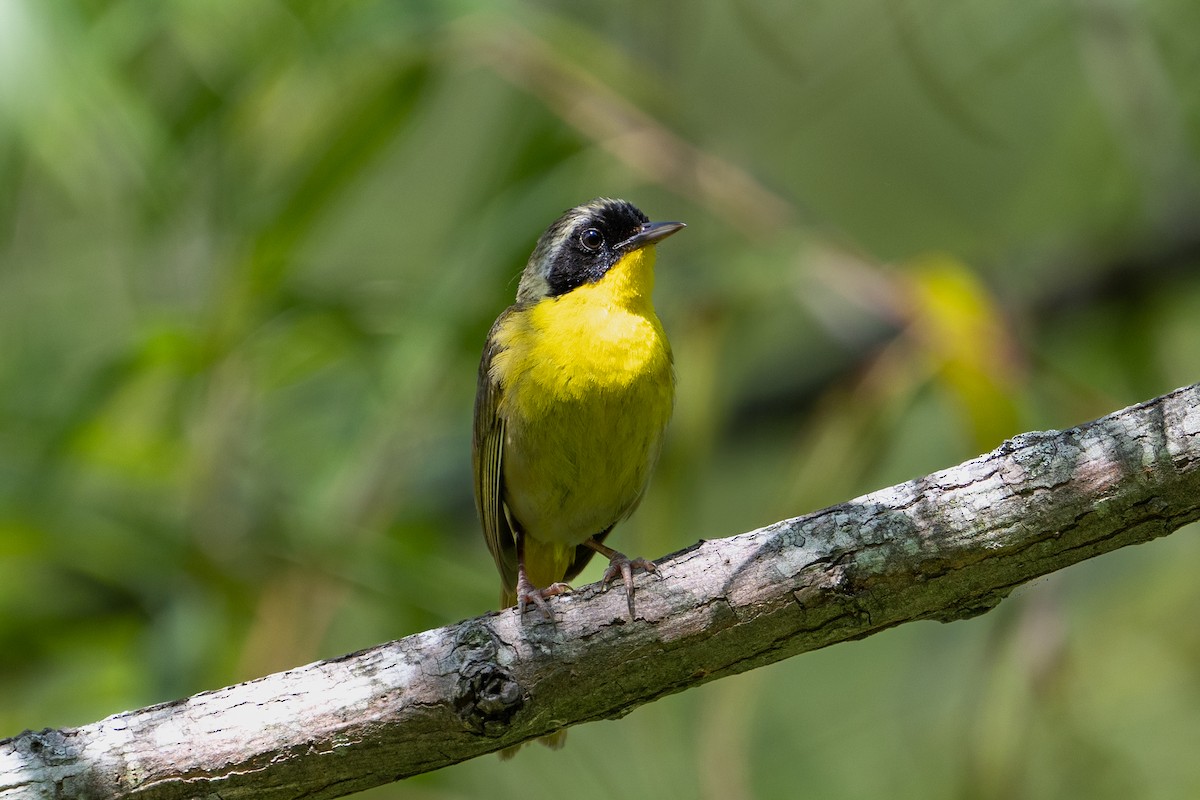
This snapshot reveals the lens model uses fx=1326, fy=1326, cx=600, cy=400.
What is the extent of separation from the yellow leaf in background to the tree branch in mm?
1740

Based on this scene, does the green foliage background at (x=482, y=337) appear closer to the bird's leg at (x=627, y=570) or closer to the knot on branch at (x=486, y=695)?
the bird's leg at (x=627, y=570)

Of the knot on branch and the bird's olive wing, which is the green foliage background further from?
the knot on branch

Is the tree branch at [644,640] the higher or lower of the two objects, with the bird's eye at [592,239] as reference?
lower

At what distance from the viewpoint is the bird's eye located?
16.9ft

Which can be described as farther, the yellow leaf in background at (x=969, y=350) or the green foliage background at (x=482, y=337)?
the green foliage background at (x=482, y=337)

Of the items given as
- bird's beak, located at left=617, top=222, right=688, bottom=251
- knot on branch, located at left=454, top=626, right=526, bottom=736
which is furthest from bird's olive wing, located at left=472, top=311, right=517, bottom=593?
knot on branch, located at left=454, top=626, right=526, bottom=736

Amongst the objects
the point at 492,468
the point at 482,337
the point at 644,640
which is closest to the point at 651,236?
the point at 492,468

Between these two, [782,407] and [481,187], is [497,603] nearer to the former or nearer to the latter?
[481,187]

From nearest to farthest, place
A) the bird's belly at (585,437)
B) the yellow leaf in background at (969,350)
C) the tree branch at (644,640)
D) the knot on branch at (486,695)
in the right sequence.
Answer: the tree branch at (644,640), the knot on branch at (486,695), the bird's belly at (585,437), the yellow leaf in background at (969,350)

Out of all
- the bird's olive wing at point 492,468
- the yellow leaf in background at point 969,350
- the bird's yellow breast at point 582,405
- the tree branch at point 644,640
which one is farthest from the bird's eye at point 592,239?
the tree branch at point 644,640

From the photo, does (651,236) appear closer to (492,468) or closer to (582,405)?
(582,405)

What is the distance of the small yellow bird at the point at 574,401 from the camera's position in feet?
14.7

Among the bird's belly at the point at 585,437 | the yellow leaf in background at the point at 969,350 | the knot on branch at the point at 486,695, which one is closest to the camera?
the knot on branch at the point at 486,695

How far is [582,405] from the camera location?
4457 mm
